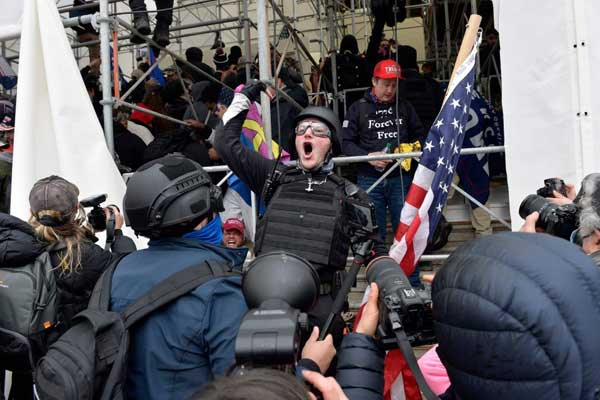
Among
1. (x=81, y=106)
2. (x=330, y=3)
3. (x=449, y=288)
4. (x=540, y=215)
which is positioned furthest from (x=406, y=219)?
(x=330, y=3)

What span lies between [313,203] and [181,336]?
41.3 inches

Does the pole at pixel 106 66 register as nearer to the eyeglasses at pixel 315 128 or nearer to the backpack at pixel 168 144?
the backpack at pixel 168 144

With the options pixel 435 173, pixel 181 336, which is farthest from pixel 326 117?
pixel 181 336

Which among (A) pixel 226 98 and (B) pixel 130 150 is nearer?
(B) pixel 130 150

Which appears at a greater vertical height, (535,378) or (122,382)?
(535,378)

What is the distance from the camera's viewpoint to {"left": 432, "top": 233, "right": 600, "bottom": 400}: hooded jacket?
0.86m

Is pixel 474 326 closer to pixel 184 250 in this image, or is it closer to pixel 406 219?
pixel 184 250

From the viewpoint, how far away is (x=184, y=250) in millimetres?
1486

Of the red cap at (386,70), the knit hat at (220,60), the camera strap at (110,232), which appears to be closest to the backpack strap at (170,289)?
the camera strap at (110,232)

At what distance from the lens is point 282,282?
3.32 feet

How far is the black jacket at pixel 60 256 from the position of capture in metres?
2.12

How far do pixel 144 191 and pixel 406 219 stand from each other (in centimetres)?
156

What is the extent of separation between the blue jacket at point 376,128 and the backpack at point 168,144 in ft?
4.47

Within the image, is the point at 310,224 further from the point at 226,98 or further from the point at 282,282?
the point at 226,98
